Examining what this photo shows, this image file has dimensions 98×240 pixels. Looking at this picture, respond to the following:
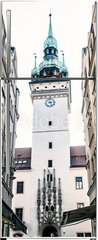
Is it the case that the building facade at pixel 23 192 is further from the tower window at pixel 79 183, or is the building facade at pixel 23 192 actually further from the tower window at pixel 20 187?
the tower window at pixel 79 183

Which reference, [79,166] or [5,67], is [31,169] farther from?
[5,67]

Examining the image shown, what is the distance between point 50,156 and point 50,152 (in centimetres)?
28

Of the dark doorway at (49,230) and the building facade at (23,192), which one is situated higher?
the building facade at (23,192)

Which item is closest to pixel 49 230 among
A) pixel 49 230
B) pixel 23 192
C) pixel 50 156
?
pixel 49 230

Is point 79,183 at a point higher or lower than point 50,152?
lower

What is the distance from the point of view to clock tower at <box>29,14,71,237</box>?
1603cm

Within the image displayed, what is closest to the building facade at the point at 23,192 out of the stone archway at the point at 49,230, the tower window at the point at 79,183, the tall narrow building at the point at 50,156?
the tall narrow building at the point at 50,156

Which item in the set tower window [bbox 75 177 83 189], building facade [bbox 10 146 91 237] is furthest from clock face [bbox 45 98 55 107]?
tower window [bbox 75 177 83 189]

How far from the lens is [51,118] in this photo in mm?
19953

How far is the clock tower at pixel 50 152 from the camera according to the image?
1603 cm

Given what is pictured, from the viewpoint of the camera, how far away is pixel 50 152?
18016 mm

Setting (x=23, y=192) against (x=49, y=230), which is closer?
(x=49, y=230)

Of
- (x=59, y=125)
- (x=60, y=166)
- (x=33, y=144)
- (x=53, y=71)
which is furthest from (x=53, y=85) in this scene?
(x=60, y=166)

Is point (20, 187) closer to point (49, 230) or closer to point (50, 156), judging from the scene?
point (50, 156)
